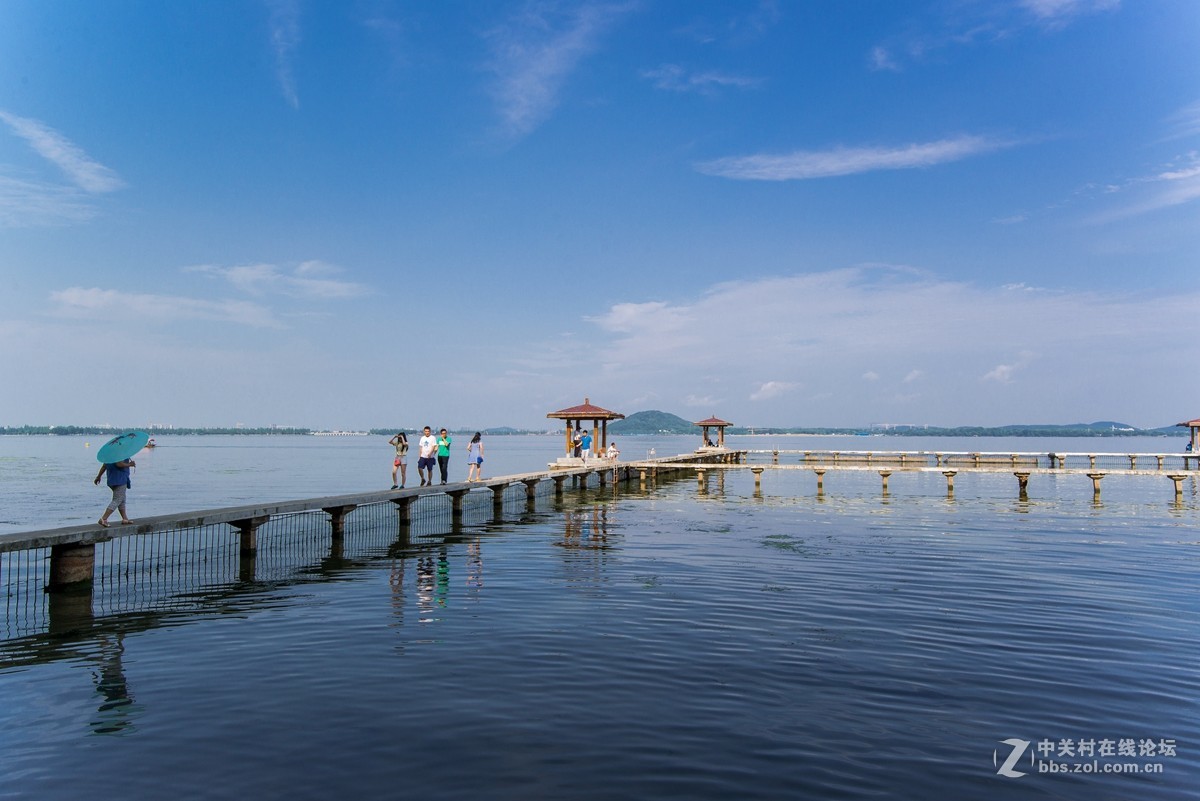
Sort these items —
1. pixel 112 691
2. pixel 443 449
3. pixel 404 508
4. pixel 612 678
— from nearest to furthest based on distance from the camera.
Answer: pixel 112 691, pixel 612 678, pixel 404 508, pixel 443 449

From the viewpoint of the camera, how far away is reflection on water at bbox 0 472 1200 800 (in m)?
6.07

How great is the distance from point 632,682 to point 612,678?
0.25 meters

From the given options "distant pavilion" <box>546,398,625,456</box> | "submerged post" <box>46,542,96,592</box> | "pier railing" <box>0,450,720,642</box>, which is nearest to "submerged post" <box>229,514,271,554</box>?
"pier railing" <box>0,450,720,642</box>

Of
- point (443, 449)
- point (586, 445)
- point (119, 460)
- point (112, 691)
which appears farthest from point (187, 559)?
point (586, 445)

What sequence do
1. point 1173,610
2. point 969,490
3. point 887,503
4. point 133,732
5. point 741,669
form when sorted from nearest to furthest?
point 133,732 < point 741,669 < point 1173,610 < point 887,503 < point 969,490

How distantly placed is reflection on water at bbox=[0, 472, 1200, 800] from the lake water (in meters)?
0.04

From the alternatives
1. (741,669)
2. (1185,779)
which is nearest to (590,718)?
(741,669)

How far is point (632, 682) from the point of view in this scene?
822 cm

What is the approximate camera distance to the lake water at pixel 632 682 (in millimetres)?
6055

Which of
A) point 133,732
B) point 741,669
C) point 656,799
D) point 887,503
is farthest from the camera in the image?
point 887,503

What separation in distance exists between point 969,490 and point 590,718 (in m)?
36.3

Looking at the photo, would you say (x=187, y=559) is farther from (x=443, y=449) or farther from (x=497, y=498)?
(x=497, y=498)

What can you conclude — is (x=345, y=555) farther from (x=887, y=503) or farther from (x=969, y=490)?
(x=969, y=490)

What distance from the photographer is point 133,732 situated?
6.89m
